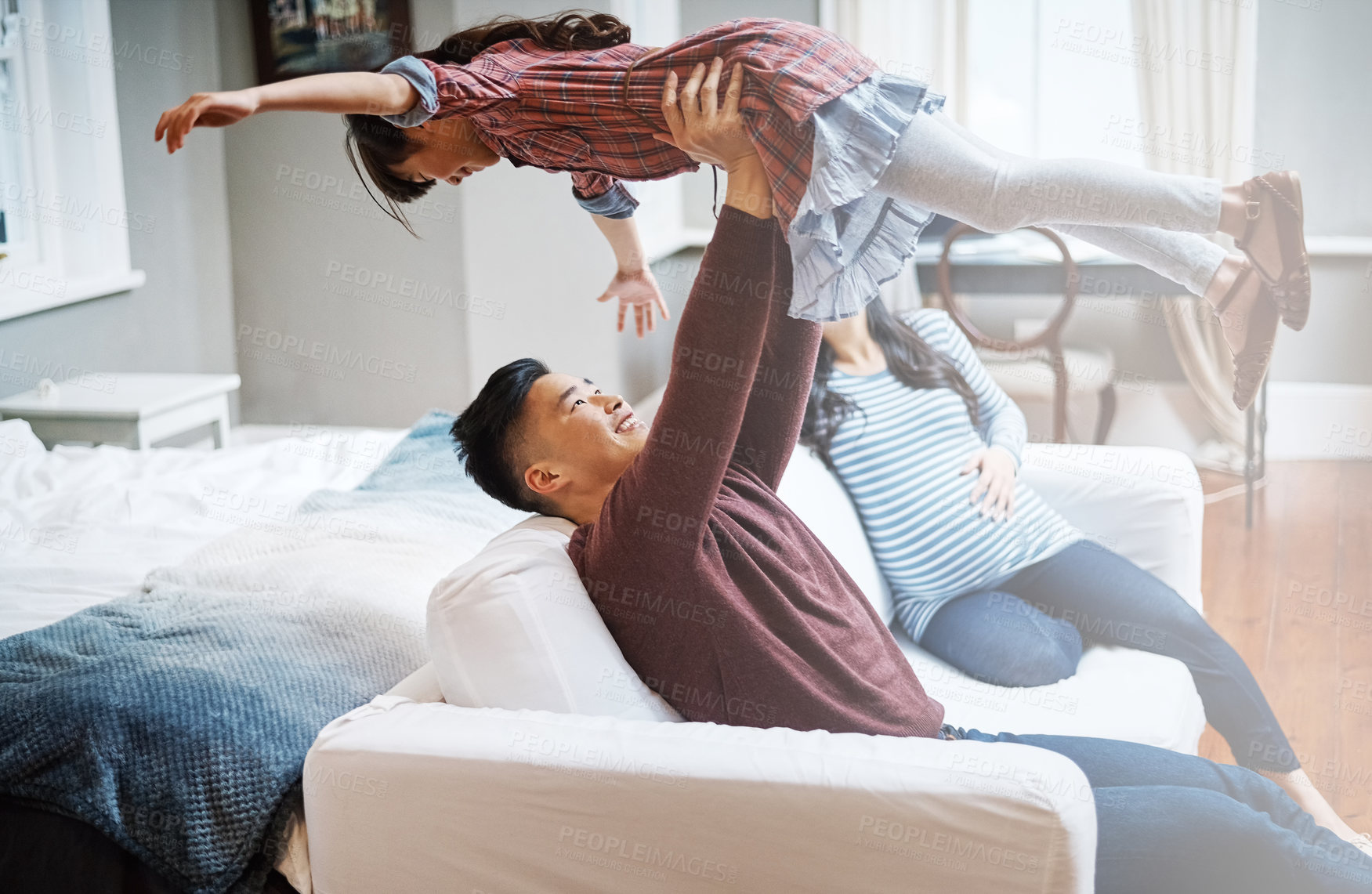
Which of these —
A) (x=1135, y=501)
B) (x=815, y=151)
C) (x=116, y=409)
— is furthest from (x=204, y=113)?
(x=116, y=409)

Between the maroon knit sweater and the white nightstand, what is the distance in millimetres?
1978

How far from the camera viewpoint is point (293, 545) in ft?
Answer: 5.62

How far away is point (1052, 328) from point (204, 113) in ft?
10.1

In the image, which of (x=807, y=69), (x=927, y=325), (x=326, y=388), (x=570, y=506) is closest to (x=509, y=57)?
(x=807, y=69)

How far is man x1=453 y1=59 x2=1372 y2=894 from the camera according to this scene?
1.10 m

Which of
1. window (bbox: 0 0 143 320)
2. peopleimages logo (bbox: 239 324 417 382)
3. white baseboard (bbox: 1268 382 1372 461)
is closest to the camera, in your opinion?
window (bbox: 0 0 143 320)

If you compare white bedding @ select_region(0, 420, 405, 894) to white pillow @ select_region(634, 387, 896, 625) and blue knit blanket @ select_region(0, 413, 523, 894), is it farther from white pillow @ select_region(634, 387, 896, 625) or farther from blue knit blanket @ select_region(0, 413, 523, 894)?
white pillow @ select_region(634, 387, 896, 625)

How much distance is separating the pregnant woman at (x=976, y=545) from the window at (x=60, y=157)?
230 centimetres

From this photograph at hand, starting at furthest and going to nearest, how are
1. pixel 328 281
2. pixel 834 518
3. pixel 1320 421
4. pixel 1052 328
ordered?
pixel 1320 421, pixel 328 281, pixel 1052 328, pixel 834 518

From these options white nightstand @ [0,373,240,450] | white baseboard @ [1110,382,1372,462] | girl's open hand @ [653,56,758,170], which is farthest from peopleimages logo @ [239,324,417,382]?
girl's open hand @ [653,56,758,170]

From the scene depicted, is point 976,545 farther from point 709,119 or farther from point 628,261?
point 709,119

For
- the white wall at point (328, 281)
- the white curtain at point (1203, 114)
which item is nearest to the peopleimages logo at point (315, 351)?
the white wall at point (328, 281)

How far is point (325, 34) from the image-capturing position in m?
3.85

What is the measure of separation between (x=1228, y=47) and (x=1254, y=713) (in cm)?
318
